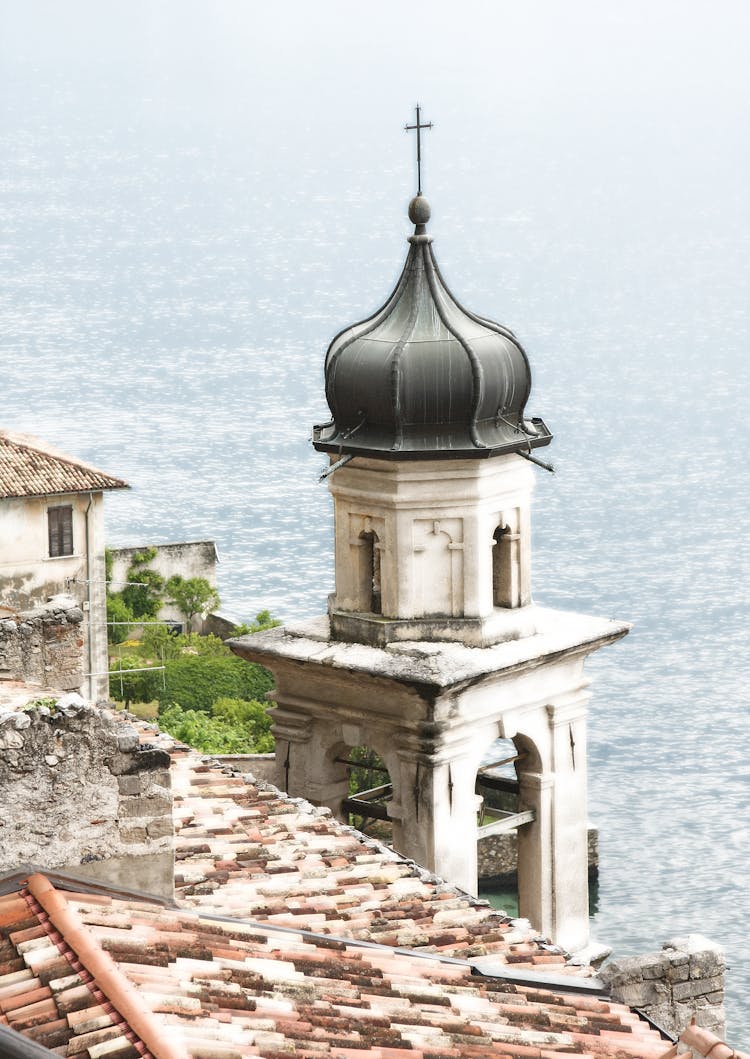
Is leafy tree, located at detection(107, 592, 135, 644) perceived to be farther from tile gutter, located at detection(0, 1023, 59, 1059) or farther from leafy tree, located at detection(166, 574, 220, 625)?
tile gutter, located at detection(0, 1023, 59, 1059)

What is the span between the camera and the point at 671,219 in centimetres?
13000

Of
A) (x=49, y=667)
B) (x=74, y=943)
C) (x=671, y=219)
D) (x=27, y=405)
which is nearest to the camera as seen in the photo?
(x=74, y=943)

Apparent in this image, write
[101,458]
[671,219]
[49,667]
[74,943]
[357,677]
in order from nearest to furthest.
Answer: [74,943] → [49,667] → [357,677] → [101,458] → [671,219]

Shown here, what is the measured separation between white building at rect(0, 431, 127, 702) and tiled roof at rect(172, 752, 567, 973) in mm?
26022

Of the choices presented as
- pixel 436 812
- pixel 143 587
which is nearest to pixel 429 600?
pixel 436 812

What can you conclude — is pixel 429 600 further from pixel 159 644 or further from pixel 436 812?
pixel 159 644

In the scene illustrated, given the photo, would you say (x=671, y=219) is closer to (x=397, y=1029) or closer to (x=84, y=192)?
(x=84, y=192)

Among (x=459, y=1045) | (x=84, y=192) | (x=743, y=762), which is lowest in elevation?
(x=743, y=762)

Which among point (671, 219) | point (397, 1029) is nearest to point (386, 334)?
point (397, 1029)

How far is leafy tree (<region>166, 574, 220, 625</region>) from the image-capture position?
51312mm

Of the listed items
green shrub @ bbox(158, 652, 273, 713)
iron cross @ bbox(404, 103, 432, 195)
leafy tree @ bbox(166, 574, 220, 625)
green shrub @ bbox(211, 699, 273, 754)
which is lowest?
green shrub @ bbox(211, 699, 273, 754)

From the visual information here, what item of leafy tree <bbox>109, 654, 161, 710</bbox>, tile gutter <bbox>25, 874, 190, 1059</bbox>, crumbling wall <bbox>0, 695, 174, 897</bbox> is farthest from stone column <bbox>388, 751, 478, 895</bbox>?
leafy tree <bbox>109, 654, 161, 710</bbox>

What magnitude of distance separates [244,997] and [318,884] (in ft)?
12.1

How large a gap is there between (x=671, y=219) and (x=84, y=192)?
35630mm
